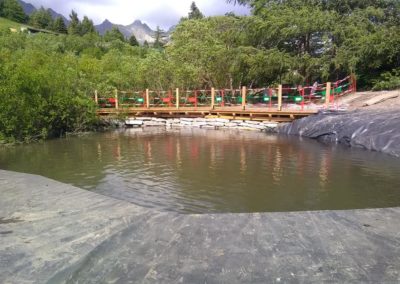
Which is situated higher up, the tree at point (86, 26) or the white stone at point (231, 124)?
the tree at point (86, 26)

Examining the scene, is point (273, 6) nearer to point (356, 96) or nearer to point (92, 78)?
point (356, 96)

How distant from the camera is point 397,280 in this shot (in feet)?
8.75

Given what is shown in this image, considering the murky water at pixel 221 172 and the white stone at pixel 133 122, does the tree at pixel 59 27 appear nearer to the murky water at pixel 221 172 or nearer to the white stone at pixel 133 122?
the white stone at pixel 133 122

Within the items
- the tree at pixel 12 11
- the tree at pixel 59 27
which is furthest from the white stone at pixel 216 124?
the tree at pixel 12 11

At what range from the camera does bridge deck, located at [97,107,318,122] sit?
49.8ft

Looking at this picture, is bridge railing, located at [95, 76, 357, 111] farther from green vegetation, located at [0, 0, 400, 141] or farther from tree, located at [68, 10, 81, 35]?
tree, located at [68, 10, 81, 35]

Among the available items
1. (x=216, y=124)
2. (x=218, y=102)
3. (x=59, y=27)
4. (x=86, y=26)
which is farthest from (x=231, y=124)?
(x=59, y=27)

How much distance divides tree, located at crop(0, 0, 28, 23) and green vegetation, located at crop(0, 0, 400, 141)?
259 feet

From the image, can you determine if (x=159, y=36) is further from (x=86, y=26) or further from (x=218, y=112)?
(x=218, y=112)

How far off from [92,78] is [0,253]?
17.4 metres

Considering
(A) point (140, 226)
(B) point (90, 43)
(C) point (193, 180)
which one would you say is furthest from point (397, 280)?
(B) point (90, 43)

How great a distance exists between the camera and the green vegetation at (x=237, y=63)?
1289cm

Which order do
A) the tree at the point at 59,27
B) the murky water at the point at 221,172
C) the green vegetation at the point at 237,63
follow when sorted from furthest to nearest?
the tree at the point at 59,27
the green vegetation at the point at 237,63
the murky water at the point at 221,172

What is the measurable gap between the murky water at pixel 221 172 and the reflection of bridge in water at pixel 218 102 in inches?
155
